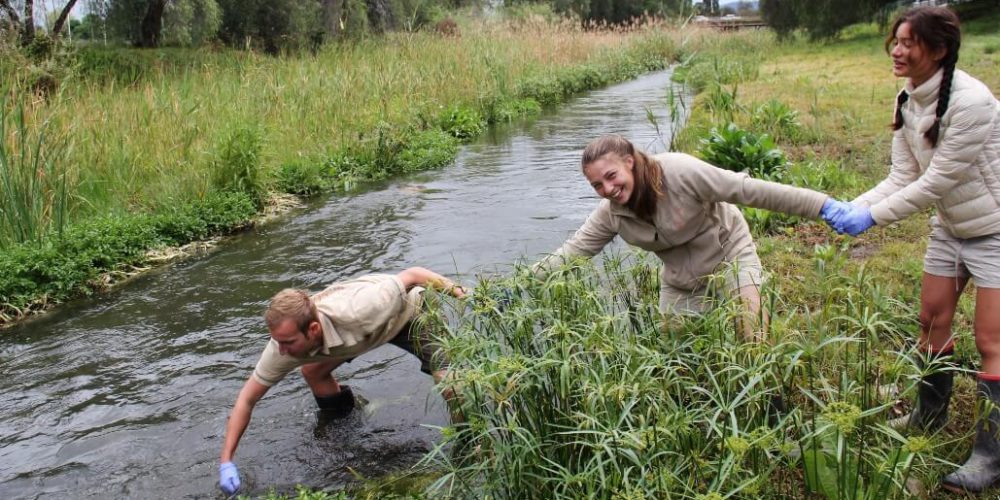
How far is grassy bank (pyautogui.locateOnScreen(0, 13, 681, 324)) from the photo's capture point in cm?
630

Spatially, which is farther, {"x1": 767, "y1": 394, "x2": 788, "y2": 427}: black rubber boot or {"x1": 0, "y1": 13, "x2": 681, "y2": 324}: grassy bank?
{"x1": 0, "y1": 13, "x2": 681, "y2": 324}: grassy bank

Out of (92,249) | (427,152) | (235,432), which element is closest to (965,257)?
(235,432)

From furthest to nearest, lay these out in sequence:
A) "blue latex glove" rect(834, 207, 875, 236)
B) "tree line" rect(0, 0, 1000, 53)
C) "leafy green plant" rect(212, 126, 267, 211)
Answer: "tree line" rect(0, 0, 1000, 53), "leafy green plant" rect(212, 126, 267, 211), "blue latex glove" rect(834, 207, 875, 236)

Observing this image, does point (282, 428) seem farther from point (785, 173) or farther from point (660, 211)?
point (785, 173)

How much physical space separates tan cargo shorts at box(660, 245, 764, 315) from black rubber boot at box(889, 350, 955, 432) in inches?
28.6

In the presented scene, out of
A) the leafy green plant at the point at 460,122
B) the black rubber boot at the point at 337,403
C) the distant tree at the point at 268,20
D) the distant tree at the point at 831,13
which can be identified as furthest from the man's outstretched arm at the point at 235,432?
the distant tree at the point at 831,13

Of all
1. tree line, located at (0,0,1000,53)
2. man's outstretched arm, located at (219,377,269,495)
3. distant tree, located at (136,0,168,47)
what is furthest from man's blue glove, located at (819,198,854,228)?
distant tree, located at (136,0,168,47)

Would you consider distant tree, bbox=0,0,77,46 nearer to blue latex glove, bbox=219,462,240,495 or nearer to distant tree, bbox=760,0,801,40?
blue latex glove, bbox=219,462,240,495

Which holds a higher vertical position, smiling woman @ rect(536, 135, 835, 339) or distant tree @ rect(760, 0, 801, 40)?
distant tree @ rect(760, 0, 801, 40)

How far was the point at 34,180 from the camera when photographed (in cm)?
637

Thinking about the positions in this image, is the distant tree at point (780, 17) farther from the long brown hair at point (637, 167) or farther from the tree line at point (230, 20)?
the long brown hair at point (637, 167)

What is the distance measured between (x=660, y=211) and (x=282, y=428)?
229 cm

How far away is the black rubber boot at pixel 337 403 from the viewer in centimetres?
429

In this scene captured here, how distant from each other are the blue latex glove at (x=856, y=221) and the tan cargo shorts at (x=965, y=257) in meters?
0.23
